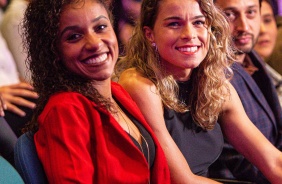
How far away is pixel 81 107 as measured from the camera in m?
1.62

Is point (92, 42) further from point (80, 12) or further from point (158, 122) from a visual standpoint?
point (158, 122)

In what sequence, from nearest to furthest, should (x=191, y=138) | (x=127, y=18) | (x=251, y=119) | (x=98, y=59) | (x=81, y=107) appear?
(x=81, y=107)
(x=98, y=59)
(x=191, y=138)
(x=251, y=119)
(x=127, y=18)

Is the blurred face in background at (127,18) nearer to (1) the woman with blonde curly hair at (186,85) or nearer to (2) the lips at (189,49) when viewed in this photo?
(1) the woman with blonde curly hair at (186,85)

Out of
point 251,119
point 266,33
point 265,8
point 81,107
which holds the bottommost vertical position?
point 251,119

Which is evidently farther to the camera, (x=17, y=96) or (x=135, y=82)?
(x=17, y=96)

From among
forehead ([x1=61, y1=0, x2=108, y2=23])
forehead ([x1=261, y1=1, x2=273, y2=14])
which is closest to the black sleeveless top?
forehead ([x1=61, y1=0, x2=108, y2=23])

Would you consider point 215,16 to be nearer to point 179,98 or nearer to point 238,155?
point 179,98

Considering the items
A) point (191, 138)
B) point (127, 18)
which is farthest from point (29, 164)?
point (127, 18)

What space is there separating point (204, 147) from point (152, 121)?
0.24m

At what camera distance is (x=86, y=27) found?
5.60ft

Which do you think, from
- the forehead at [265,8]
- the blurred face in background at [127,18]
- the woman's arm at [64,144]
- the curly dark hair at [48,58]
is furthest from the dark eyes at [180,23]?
the forehead at [265,8]

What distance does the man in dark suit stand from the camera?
2535mm

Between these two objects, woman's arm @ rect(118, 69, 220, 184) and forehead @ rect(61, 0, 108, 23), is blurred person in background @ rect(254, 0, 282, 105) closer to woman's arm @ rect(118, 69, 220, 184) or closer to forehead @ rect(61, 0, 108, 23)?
woman's arm @ rect(118, 69, 220, 184)

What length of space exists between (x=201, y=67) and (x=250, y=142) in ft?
1.04
